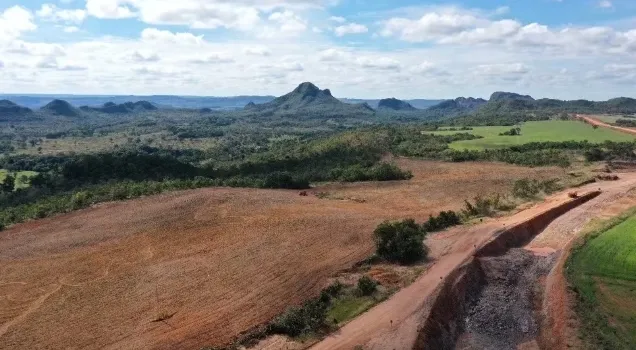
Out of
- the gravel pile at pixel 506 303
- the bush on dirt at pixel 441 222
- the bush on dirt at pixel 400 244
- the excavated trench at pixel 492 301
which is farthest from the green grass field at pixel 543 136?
the bush on dirt at pixel 400 244

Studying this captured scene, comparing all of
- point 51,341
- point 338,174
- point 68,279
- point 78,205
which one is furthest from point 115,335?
point 338,174

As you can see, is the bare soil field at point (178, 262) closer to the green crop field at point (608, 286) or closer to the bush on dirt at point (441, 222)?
the bush on dirt at point (441, 222)

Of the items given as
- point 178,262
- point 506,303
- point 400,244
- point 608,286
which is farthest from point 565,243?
point 178,262

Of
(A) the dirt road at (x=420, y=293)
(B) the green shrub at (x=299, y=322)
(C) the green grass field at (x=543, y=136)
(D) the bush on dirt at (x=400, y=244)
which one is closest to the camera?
(A) the dirt road at (x=420, y=293)

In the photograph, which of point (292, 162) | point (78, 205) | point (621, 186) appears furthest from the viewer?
point (292, 162)

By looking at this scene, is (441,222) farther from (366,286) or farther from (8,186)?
(8,186)

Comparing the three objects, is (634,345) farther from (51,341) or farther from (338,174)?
(338,174)
